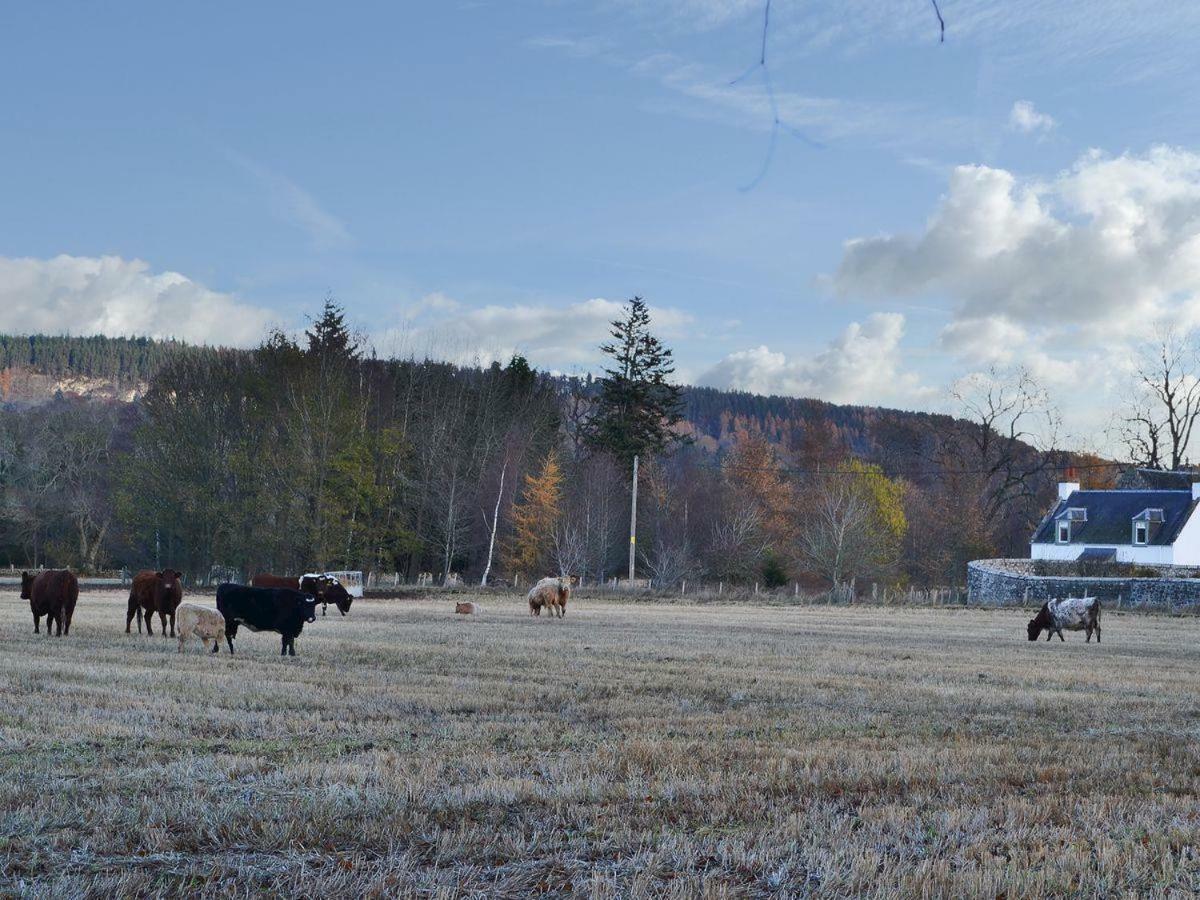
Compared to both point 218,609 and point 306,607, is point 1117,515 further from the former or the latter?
point 218,609

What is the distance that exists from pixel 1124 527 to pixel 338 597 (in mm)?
48667

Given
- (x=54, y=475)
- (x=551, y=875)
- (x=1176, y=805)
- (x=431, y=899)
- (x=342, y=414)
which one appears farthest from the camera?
(x=54, y=475)

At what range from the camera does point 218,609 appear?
20672 mm

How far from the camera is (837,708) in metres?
13.6

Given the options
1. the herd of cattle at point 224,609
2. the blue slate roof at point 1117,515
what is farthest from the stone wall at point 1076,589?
the herd of cattle at point 224,609

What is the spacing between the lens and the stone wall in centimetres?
5132

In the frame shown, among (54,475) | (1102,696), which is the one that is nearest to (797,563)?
(54,475)

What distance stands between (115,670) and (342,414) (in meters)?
41.9

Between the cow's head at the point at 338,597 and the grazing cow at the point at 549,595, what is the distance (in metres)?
5.46

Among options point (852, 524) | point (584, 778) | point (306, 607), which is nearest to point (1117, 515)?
point (852, 524)

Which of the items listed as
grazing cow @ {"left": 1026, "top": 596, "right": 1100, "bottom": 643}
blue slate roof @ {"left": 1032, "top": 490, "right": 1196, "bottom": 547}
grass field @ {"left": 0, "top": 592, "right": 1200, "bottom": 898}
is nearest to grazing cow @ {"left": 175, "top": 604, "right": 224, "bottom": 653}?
grass field @ {"left": 0, "top": 592, "right": 1200, "bottom": 898}

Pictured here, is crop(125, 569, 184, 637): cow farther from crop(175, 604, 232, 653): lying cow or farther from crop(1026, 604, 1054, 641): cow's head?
crop(1026, 604, 1054, 641): cow's head

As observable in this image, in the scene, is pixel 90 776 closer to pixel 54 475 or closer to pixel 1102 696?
pixel 1102 696

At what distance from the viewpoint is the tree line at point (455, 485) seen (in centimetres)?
5662
